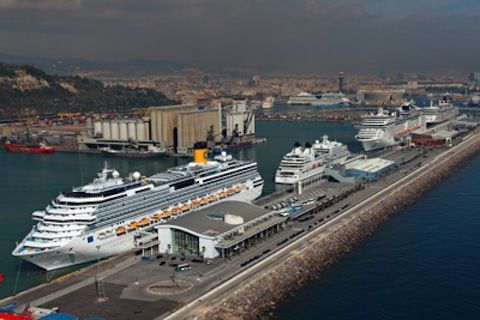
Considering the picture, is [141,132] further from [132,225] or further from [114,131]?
[132,225]

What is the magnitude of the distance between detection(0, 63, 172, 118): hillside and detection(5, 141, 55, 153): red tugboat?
2697 cm

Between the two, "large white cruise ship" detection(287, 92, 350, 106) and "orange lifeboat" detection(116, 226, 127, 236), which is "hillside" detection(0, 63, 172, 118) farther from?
"orange lifeboat" detection(116, 226, 127, 236)

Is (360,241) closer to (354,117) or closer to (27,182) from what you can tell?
(27,182)

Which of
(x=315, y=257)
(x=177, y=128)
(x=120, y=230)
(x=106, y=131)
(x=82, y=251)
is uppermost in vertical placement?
(x=177, y=128)

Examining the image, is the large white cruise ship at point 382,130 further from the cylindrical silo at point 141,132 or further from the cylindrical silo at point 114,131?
the cylindrical silo at point 114,131

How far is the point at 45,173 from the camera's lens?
47500 millimetres

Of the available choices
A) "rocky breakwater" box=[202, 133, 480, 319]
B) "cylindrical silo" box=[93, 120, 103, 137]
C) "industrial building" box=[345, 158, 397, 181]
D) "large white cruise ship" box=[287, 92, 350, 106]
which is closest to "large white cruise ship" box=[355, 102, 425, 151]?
"industrial building" box=[345, 158, 397, 181]

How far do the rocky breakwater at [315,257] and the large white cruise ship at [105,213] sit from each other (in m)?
6.97

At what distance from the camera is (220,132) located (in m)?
67.9

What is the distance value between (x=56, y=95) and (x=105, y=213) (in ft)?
284

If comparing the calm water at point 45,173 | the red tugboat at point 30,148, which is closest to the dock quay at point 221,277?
the calm water at point 45,173

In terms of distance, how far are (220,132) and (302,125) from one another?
25.6 meters

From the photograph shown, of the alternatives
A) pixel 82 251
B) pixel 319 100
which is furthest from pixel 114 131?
pixel 319 100

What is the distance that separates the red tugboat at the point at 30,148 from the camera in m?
62.4
